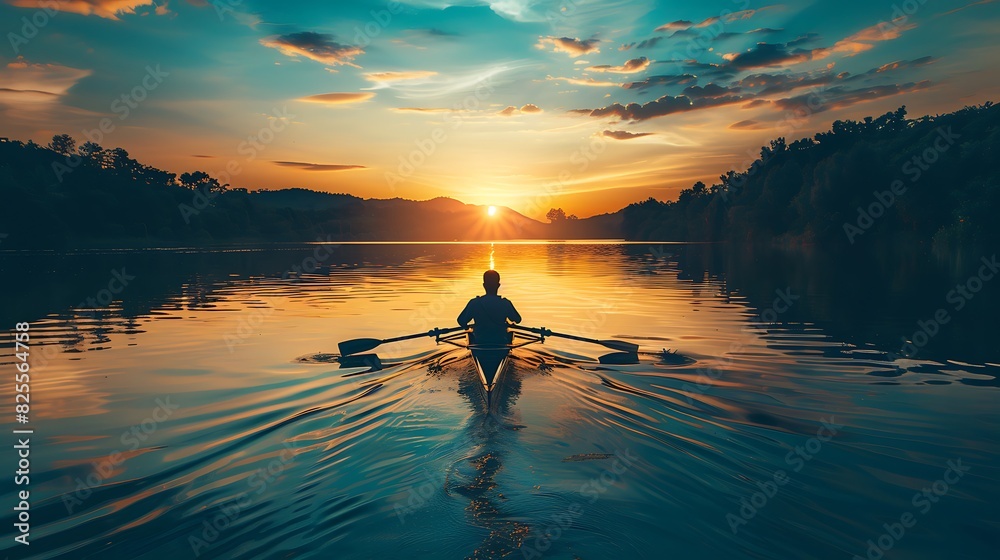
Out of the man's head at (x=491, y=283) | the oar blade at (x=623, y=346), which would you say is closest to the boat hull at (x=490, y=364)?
the man's head at (x=491, y=283)

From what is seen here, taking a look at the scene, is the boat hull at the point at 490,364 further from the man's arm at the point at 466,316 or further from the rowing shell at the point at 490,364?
the man's arm at the point at 466,316

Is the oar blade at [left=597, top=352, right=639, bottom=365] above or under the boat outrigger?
under

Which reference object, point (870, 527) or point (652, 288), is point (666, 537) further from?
point (652, 288)

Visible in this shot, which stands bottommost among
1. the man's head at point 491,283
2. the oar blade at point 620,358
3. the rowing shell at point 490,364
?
the oar blade at point 620,358

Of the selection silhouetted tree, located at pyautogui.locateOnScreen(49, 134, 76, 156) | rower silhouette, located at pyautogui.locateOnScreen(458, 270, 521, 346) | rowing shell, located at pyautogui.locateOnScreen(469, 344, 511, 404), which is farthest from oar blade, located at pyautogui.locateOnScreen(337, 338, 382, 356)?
silhouetted tree, located at pyautogui.locateOnScreen(49, 134, 76, 156)

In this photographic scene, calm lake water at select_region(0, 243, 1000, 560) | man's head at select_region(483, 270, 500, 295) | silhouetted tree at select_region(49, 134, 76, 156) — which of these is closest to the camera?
calm lake water at select_region(0, 243, 1000, 560)

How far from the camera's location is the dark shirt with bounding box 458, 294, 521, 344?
15.1 meters

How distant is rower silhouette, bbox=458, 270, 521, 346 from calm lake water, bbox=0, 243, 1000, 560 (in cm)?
102

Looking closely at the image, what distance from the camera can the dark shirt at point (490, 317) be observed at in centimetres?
1511

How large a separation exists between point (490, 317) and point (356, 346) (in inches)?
179

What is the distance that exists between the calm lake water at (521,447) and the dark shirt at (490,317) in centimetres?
106

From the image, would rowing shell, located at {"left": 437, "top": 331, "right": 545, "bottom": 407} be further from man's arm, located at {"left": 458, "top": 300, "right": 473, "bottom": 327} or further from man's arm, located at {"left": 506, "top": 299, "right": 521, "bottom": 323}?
man's arm, located at {"left": 458, "top": 300, "right": 473, "bottom": 327}

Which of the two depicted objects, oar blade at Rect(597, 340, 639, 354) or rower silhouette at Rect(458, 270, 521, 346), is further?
oar blade at Rect(597, 340, 639, 354)

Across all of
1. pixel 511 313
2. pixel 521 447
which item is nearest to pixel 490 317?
pixel 511 313
